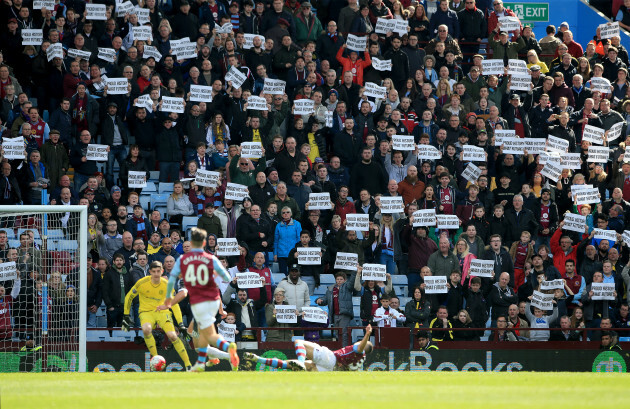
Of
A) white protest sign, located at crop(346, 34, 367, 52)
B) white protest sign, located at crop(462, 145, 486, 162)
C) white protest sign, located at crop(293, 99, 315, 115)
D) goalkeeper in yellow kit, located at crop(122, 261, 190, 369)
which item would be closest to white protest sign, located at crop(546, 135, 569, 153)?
white protest sign, located at crop(462, 145, 486, 162)

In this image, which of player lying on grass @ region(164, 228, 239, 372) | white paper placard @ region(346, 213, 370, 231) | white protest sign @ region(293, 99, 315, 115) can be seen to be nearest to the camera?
player lying on grass @ region(164, 228, 239, 372)

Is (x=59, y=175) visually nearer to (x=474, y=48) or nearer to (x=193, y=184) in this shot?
(x=193, y=184)

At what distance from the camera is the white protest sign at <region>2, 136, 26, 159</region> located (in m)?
23.0

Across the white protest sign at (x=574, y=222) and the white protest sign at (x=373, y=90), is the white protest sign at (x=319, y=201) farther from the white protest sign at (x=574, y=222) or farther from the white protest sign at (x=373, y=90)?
the white protest sign at (x=574, y=222)

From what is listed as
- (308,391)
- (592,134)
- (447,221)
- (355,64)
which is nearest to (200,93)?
(355,64)

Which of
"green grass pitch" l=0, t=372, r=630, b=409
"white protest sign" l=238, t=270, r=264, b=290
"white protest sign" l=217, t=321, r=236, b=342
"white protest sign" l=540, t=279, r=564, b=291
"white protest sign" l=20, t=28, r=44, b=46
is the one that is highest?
"white protest sign" l=20, t=28, r=44, b=46

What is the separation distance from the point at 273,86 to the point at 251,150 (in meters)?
2.40

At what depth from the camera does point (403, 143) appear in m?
24.9

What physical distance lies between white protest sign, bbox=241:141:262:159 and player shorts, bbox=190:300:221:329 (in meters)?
8.61

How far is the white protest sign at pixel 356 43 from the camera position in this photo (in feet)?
88.6

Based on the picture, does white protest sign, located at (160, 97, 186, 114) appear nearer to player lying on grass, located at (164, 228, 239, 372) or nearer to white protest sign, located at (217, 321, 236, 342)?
white protest sign, located at (217, 321, 236, 342)

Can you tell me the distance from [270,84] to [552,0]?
12283 millimetres

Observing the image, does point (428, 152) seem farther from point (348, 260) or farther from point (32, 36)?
point (32, 36)

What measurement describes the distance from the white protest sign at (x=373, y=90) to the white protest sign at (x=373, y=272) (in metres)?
5.27
